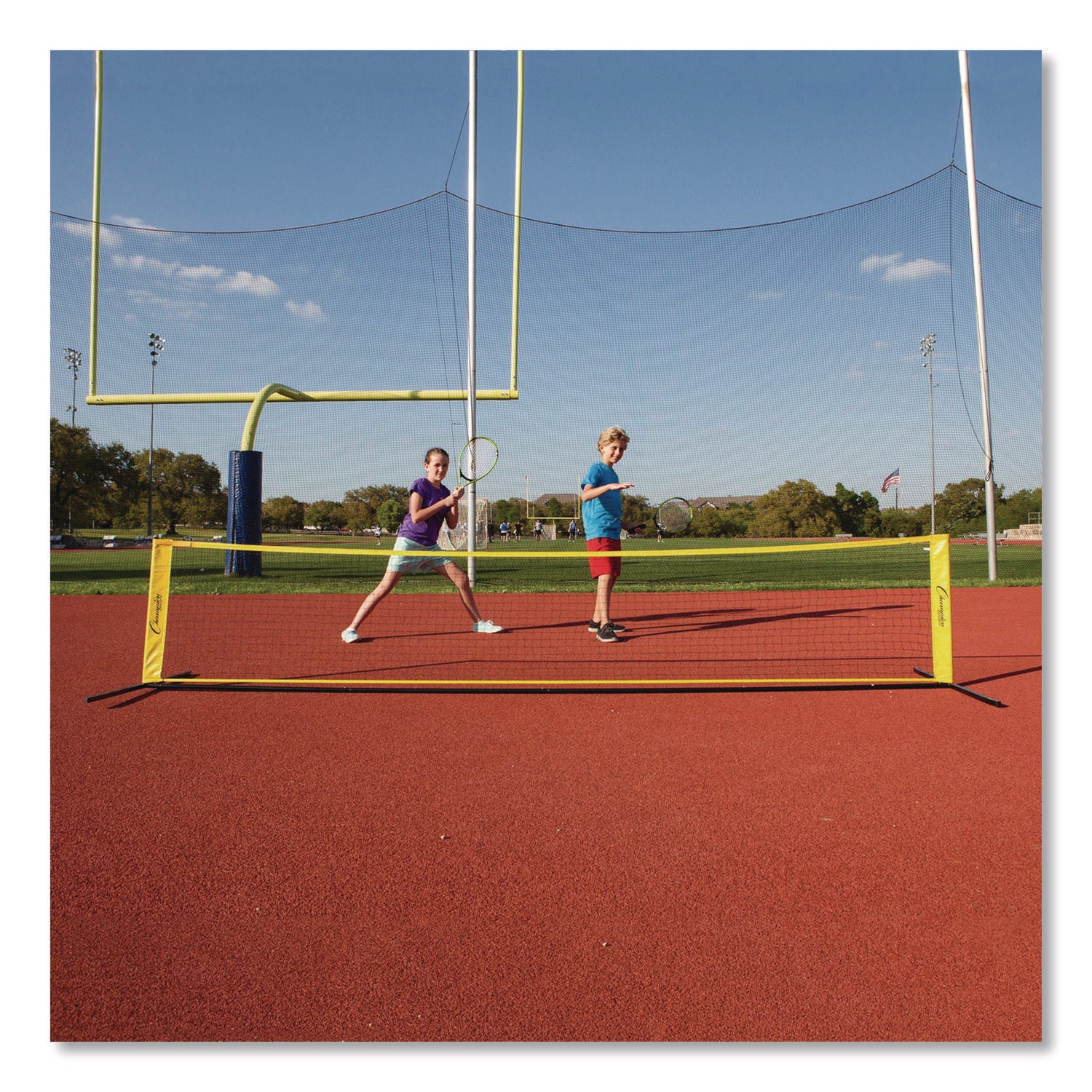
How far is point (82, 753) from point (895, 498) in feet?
52.8

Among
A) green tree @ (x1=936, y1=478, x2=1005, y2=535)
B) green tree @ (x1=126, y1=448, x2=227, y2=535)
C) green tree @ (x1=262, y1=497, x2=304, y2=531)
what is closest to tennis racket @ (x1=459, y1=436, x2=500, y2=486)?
green tree @ (x1=262, y1=497, x2=304, y2=531)

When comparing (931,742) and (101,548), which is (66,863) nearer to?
(931,742)

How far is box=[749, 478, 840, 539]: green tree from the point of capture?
51.1ft

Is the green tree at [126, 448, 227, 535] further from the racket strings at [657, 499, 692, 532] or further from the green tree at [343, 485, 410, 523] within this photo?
the racket strings at [657, 499, 692, 532]

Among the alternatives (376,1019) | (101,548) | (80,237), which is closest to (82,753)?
(376,1019)

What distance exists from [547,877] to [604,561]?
4.25 meters

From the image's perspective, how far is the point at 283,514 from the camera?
51.0ft

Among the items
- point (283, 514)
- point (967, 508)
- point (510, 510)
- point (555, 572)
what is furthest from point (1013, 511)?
point (510, 510)

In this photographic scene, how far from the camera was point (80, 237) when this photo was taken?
11734mm

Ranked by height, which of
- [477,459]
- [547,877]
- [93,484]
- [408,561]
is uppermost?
[93,484]

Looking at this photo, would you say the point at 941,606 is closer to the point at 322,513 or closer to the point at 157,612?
the point at 157,612

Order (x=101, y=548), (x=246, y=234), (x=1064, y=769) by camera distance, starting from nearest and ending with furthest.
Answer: (x=1064, y=769)
(x=246, y=234)
(x=101, y=548)

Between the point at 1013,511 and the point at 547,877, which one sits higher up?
the point at 1013,511

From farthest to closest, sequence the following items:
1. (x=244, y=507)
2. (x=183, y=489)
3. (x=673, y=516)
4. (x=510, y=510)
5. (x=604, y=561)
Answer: (x=510, y=510) → (x=183, y=489) → (x=244, y=507) → (x=673, y=516) → (x=604, y=561)
